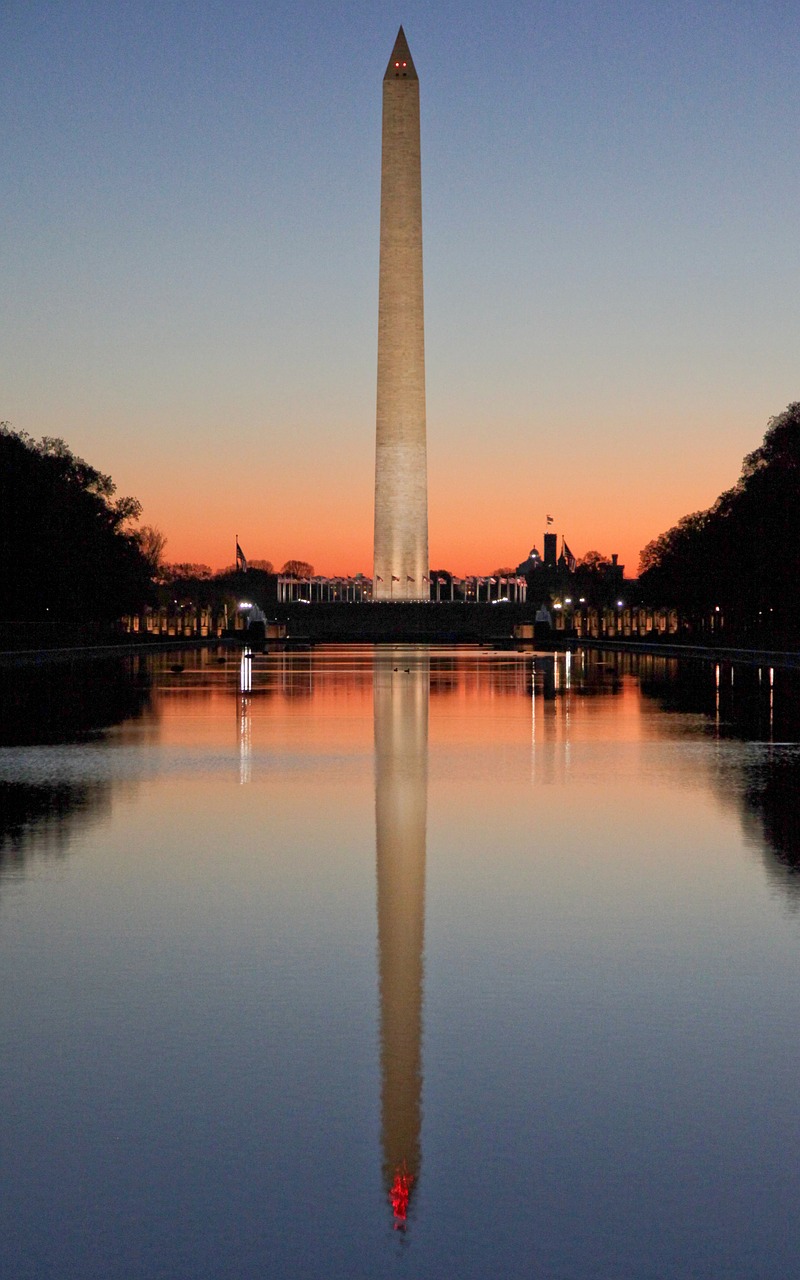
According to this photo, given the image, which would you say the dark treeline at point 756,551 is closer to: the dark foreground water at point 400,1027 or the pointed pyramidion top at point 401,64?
the pointed pyramidion top at point 401,64

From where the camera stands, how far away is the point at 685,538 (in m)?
116

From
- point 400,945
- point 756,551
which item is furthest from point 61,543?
point 400,945

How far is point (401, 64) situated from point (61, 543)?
28.4 metres

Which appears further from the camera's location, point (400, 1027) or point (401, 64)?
point (401, 64)

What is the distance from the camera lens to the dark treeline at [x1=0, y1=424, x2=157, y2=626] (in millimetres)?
65188

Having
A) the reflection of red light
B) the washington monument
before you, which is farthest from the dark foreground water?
the washington monument

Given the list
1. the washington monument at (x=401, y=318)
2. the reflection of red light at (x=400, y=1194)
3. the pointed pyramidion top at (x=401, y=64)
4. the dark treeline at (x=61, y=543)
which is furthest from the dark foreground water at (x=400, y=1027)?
the pointed pyramidion top at (x=401, y=64)

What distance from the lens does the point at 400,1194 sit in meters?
5.48

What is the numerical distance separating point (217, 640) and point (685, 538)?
3368cm

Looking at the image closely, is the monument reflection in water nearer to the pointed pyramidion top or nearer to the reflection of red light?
the reflection of red light

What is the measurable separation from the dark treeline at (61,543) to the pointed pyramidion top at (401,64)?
2325 centimetres

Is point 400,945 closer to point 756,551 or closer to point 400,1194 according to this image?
point 400,1194

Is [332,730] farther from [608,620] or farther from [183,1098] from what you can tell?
[608,620]

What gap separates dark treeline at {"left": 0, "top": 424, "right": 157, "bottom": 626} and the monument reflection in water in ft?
140
